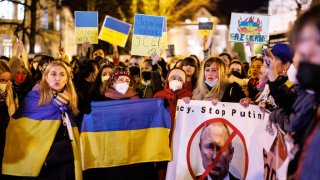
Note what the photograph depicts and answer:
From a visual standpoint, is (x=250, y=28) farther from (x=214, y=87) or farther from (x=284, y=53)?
(x=284, y=53)

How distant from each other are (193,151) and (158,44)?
9.39ft

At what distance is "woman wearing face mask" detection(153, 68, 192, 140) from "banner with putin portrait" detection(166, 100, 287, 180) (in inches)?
8.0

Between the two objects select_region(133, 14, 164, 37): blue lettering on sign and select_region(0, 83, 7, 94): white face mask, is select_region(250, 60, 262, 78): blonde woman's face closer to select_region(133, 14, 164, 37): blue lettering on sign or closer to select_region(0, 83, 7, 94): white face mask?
select_region(133, 14, 164, 37): blue lettering on sign

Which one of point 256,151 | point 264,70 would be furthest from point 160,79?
point 264,70

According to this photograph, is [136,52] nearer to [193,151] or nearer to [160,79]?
[160,79]

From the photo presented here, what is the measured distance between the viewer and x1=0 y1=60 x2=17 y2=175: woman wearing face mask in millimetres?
6398

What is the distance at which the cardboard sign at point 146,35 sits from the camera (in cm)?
894

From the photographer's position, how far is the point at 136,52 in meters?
8.91

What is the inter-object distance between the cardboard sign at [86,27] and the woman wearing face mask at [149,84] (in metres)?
2.80

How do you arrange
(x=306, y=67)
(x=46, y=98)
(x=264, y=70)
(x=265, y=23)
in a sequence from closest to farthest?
1. (x=306, y=67)
2. (x=264, y=70)
3. (x=46, y=98)
4. (x=265, y=23)

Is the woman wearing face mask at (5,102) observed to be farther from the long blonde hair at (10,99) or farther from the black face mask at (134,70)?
the black face mask at (134,70)

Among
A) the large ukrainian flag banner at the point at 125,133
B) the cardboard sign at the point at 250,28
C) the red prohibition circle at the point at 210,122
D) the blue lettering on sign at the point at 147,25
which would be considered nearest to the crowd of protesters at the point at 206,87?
the large ukrainian flag banner at the point at 125,133

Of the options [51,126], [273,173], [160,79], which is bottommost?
[273,173]

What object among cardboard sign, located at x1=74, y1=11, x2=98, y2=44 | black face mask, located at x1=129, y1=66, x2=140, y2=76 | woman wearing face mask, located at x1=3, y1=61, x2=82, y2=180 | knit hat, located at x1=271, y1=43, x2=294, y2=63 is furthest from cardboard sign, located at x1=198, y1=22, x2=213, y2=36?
knit hat, located at x1=271, y1=43, x2=294, y2=63
